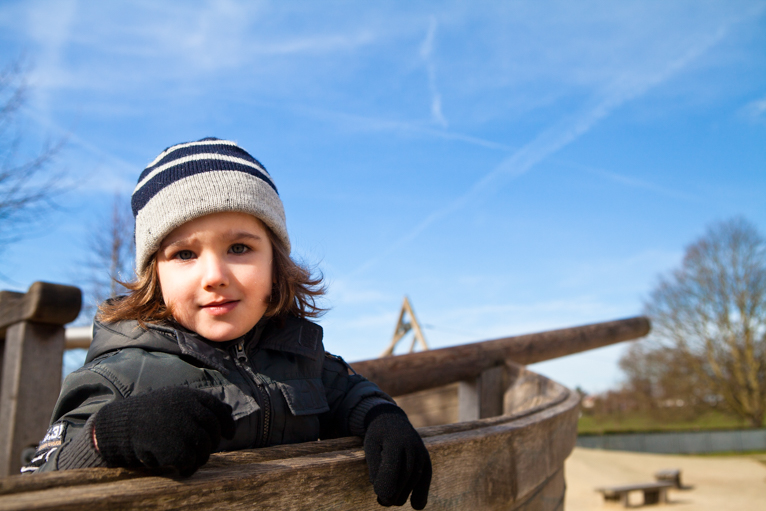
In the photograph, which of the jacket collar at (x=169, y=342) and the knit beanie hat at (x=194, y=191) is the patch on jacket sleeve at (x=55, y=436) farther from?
the knit beanie hat at (x=194, y=191)

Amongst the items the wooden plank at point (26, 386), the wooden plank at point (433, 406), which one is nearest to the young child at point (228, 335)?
the wooden plank at point (26, 386)

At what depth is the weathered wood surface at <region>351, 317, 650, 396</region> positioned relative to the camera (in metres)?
3.10

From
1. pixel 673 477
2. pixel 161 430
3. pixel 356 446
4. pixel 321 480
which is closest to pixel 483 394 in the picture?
pixel 356 446

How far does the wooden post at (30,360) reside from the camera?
263 cm

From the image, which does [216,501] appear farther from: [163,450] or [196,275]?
[196,275]

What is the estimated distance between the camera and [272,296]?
1.50 m

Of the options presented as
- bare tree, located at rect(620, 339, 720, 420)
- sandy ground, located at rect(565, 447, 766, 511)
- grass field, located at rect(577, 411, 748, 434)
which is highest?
bare tree, located at rect(620, 339, 720, 420)

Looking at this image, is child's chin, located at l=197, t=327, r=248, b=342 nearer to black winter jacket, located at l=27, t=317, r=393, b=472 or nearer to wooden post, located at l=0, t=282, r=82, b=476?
black winter jacket, located at l=27, t=317, r=393, b=472

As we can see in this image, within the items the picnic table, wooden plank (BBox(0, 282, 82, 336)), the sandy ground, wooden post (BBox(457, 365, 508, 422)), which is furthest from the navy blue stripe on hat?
the picnic table

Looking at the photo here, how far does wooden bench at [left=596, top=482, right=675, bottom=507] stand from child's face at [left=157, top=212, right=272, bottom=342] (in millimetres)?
10651

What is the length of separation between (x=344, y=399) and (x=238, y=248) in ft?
1.50

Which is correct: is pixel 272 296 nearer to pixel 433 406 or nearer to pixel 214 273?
pixel 214 273

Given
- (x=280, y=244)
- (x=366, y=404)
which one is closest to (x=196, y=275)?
(x=280, y=244)

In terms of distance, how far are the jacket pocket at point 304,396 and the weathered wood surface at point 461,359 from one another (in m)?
A: 1.52
